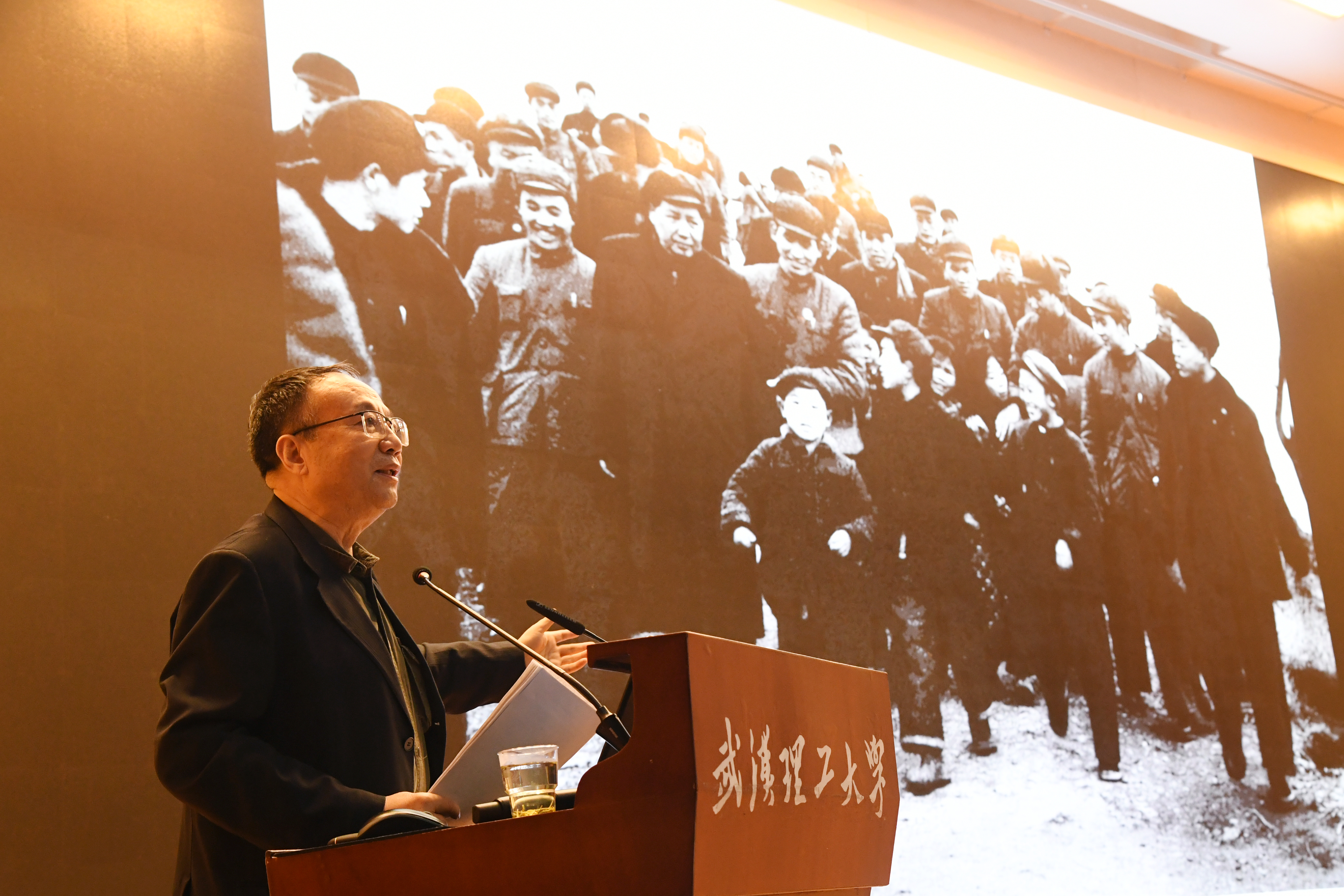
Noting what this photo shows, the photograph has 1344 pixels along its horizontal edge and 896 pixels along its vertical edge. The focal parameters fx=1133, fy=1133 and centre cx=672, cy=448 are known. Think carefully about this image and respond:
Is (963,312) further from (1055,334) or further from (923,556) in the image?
(923,556)

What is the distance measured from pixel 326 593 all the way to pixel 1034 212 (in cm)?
437

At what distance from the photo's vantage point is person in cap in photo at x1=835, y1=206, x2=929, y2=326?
4.68m

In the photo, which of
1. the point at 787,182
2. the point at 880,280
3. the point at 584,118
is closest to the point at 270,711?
the point at 584,118

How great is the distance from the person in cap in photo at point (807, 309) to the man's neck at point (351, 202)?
1.47 meters

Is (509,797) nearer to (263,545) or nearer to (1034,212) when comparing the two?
(263,545)

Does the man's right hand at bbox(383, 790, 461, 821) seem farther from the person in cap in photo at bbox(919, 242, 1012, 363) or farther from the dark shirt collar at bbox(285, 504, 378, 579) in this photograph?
the person in cap in photo at bbox(919, 242, 1012, 363)

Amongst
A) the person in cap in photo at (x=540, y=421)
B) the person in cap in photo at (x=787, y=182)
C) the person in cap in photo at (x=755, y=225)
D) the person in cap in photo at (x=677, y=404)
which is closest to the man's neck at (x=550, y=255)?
the person in cap in photo at (x=540, y=421)

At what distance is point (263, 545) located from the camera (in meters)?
1.77

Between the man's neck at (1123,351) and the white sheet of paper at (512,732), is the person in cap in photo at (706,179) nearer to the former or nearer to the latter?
the man's neck at (1123,351)

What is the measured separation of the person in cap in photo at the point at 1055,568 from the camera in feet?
15.4

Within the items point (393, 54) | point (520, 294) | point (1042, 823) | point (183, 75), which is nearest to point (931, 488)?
point (1042, 823)

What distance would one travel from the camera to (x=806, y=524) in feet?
13.9

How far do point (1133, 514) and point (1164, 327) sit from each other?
104 centimetres

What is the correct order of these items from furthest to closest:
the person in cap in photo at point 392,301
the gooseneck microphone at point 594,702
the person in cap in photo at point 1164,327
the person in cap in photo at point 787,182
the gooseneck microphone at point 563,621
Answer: the person in cap in photo at point 1164,327 < the person in cap in photo at point 787,182 < the person in cap in photo at point 392,301 < the gooseneck microphone at point 563,621 < the gooseneck microphone at point 594,702
